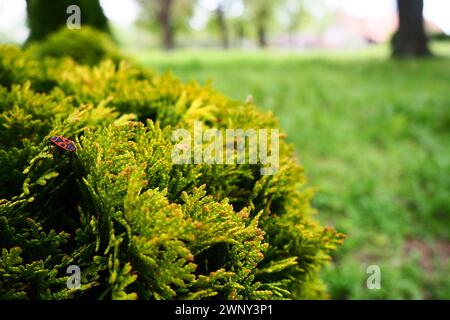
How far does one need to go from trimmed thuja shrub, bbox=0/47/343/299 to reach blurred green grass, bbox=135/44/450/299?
2641mm

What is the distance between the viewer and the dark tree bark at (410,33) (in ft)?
54.5

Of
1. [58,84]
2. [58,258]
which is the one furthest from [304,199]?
[58,84]

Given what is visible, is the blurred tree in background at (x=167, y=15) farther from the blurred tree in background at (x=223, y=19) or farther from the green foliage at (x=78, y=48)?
the green foliage at (x=78, y=48)

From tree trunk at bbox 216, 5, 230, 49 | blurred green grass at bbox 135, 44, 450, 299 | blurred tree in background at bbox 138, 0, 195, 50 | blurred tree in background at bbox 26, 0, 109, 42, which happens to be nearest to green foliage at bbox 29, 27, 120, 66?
blurred green grass at bbox 135, 44, 450, 299

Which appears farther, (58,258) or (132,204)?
(58,258)

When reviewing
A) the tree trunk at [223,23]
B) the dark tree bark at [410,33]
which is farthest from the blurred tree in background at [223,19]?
the dark tree bark at [410,33]

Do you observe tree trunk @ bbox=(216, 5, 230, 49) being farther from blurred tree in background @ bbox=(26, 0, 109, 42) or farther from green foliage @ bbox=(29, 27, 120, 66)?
green foliage @ bbox=(29, 27, 120, 66)

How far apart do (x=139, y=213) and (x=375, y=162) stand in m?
6.24

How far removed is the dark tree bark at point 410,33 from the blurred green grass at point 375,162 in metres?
4.77

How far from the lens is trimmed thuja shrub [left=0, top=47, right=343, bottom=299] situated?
161 centimetres

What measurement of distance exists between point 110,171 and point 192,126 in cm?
74

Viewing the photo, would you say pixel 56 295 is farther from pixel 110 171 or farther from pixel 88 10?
pixel 88 10

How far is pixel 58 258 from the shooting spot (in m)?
1.79

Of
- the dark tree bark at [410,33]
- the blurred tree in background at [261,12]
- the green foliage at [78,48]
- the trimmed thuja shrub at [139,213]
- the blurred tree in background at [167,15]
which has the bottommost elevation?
the trimmed thuja shrub at [139,213]
